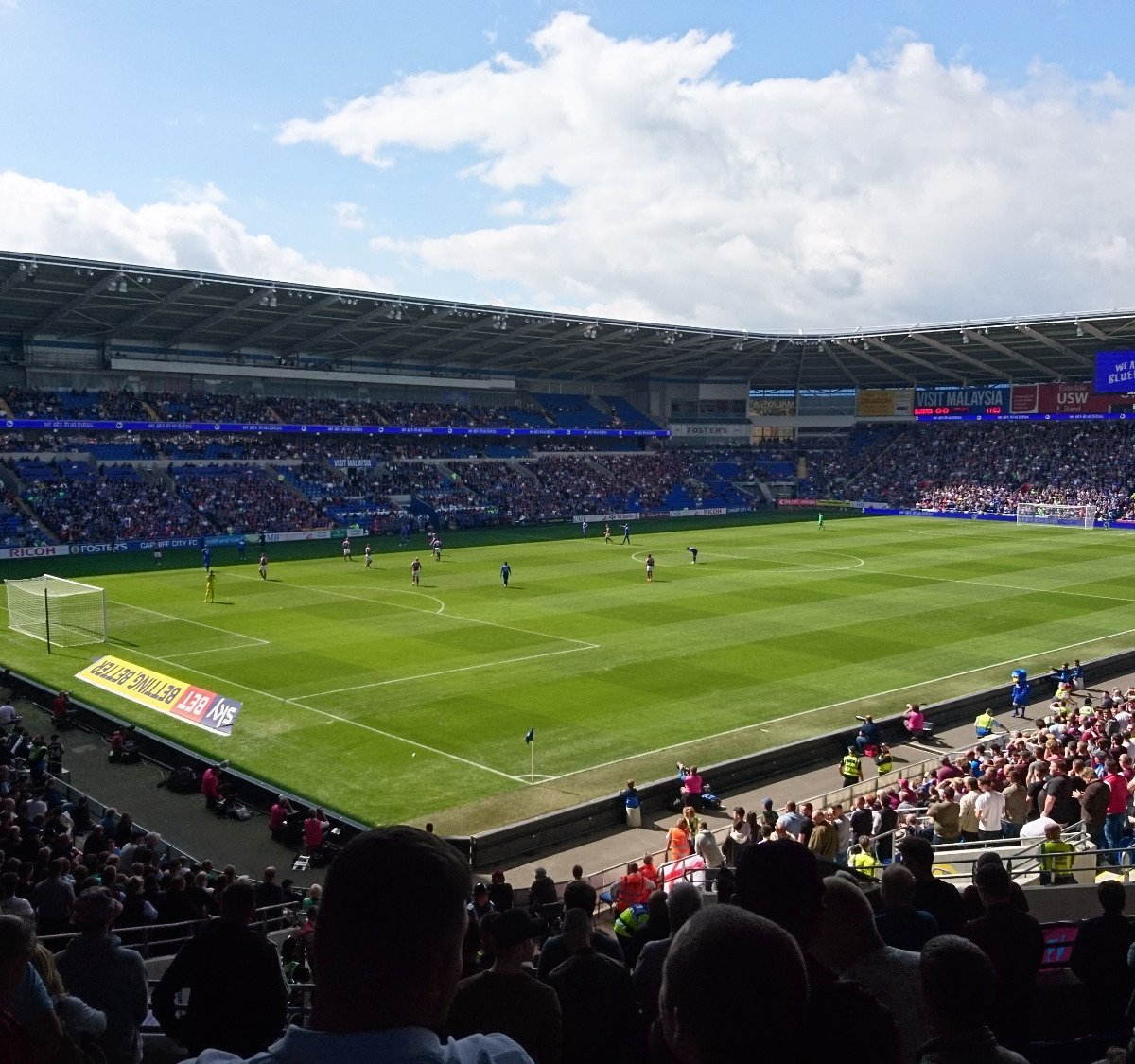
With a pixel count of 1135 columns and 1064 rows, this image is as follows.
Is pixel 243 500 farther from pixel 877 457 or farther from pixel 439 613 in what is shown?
pixel 877 457

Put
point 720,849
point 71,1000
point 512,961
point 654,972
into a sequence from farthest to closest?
point 720,849
point 654,972
point 71,1000
point 512,961

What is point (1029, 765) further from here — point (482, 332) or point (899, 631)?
point (482, 332)

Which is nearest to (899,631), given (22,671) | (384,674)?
(384,674)

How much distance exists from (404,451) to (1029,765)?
68.1m

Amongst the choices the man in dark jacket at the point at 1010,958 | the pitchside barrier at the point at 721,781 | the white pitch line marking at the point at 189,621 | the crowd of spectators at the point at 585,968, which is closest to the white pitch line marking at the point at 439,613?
the white pitch line marking at the point at 189,621

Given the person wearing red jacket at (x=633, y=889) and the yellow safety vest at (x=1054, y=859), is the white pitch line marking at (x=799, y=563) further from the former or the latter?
the yellow safety vest at (x=1054, y=859)

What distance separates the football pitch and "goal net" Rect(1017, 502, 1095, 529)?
2404cm

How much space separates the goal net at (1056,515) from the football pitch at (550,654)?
24.0m

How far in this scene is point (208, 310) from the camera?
214 feet

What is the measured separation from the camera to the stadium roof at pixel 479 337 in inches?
2331

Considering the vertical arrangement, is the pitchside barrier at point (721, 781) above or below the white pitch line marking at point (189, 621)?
below

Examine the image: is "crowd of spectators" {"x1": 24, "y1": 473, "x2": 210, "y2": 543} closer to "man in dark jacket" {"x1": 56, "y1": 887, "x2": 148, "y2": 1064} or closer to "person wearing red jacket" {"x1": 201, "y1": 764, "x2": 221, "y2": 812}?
"person wearing red jacket" {"x1": 201, "y1": 764, "x2": 221, "y2": 812}

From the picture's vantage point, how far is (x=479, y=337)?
77875 mm

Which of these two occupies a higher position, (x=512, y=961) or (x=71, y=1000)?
(x=512, y=961)
